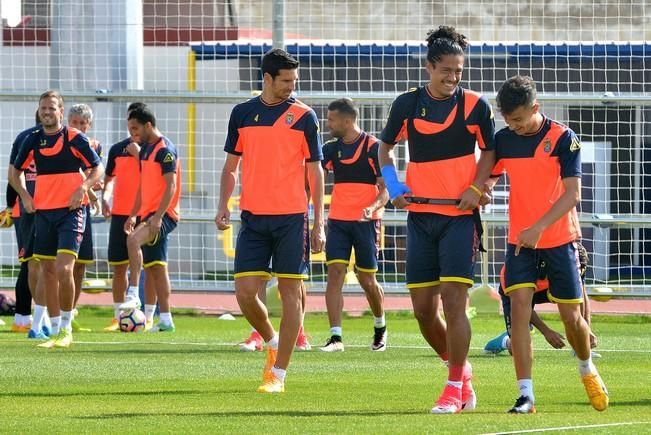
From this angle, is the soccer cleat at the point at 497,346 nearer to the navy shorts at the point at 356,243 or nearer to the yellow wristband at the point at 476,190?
the navy shorts at the point at 356,243

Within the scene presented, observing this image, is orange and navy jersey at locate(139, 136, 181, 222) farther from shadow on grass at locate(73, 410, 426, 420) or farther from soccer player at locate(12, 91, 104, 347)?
shadow on grass at locate(73, 410, 426, 420)

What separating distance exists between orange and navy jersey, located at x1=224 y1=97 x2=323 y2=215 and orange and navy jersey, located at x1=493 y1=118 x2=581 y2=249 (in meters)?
1.71

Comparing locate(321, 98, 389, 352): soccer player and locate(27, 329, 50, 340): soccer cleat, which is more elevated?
locate(321, 98, 389, 352): soccer player

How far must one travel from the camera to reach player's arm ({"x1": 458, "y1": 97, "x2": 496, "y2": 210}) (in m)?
9.05

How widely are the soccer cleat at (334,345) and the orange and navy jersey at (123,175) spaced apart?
12.3 ft

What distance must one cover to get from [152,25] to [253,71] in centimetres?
146

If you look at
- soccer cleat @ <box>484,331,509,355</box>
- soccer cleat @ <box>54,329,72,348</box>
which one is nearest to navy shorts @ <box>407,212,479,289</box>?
soccer cleat @ <box>484,331,509,355</box>

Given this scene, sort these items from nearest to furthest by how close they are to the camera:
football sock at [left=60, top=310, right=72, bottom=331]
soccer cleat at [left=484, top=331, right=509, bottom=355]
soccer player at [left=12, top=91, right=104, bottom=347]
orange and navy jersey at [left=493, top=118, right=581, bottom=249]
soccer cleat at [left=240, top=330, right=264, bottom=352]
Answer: orange and navy jersey at [left=493, top=118, right=581, bottom=249] → soccer cleat at [left=484, top=331, right=509, bottom=355] → soccer cleat at [left=240, top=330, right=264, bottom=352] → football sock at [left=60, top=310, right=72, bottom=331] → soccer player at [left=12, top=91, right=104, bottom=347]

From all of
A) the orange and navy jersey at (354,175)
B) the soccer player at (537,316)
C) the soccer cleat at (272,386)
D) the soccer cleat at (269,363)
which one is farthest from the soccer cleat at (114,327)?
the soccer cleat at (272,386)

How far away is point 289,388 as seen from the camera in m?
10.3

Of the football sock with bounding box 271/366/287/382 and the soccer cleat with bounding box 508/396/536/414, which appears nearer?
the soccer cleat with bounding box 508/396/536/414

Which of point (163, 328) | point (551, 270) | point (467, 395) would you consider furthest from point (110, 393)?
point (163, 328)

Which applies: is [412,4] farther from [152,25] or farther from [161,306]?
[161,306]

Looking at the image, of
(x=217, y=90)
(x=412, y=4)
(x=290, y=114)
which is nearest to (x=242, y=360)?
(x=290, y=114)
